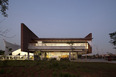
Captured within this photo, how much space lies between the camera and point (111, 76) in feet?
28.7

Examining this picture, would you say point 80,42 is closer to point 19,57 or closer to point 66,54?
point 66,54

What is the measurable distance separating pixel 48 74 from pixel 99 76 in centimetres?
369

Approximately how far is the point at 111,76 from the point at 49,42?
92.1 ft

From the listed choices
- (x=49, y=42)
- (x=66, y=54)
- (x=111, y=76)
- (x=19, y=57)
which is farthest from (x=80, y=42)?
(x=111, y=76)

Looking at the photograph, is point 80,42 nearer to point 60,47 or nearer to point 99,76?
point 60,47

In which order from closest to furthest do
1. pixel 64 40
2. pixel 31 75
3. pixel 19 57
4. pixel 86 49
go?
pixel 31 75
pixel 19 57
pixel 86 49
pixel 64 40

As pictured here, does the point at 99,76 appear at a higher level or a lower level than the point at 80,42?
lower

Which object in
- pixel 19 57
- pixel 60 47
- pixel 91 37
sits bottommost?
pixel 19 57

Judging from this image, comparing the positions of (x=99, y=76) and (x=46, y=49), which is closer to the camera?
(x=99, y=76)

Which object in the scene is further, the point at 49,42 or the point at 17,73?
the point at 49,42

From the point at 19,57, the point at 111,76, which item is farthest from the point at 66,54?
the point at 111,76

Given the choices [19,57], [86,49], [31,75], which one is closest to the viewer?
[31,75]

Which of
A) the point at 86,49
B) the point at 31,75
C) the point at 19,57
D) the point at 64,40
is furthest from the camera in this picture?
the point at 64,40

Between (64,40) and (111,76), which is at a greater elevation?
(64,40)
